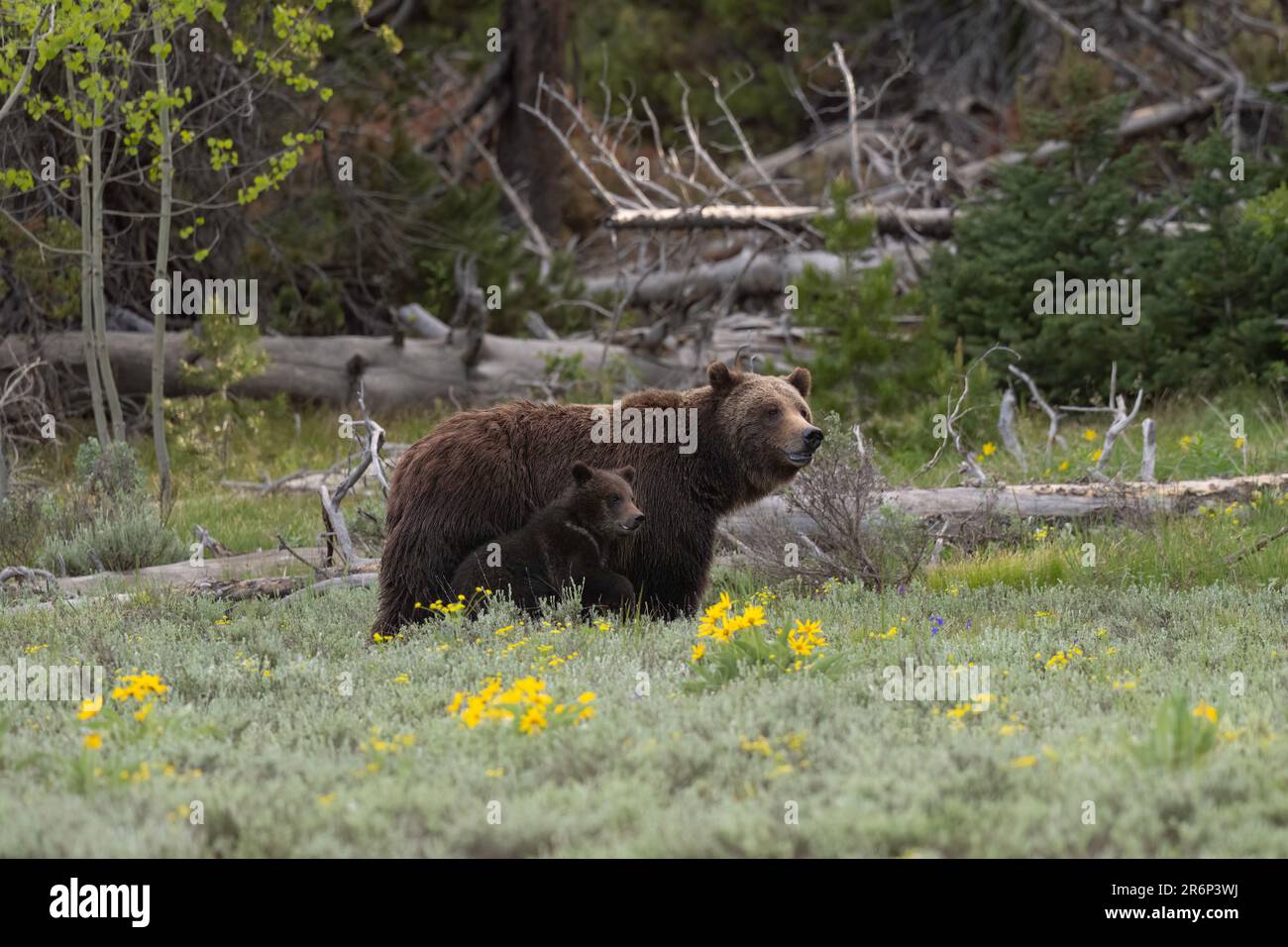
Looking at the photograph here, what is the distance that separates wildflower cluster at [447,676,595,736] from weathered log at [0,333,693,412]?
31.2 feet

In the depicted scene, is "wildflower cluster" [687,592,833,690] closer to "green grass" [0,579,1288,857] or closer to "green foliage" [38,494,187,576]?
"green grass" [0,579,1288,857]

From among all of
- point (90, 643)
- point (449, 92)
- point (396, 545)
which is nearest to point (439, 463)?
point (396, 545)

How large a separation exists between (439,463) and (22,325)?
365 inches

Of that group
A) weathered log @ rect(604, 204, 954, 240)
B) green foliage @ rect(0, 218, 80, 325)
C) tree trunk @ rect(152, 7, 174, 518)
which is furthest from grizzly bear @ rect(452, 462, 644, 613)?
weathered log @ rect(604, 204, 954, 240)

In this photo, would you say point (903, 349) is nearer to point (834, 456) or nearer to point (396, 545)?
point (834, 456)

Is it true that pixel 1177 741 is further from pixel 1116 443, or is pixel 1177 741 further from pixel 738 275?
pixel 738 275

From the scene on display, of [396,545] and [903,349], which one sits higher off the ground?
[903,349]

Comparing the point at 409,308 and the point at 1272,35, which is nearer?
the point at 409,308

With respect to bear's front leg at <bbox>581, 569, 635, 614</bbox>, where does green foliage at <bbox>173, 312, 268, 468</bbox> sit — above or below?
above

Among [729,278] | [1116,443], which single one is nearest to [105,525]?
[1116,443]

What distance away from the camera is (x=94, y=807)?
4828mm

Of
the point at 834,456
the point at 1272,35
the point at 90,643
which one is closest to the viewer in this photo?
the point at 90,643

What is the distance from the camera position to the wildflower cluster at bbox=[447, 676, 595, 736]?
5375 mm

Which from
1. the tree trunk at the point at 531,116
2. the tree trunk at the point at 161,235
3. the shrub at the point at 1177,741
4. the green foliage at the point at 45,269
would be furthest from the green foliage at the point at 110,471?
the tree trunk at the point at 531,116
